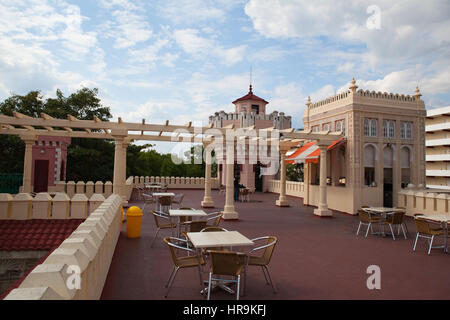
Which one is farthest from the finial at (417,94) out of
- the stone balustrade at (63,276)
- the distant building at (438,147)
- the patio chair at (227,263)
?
the distant building at (438,147)

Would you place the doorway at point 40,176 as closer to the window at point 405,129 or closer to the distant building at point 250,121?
the distant building at point 250,121

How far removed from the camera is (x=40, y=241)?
312 inches

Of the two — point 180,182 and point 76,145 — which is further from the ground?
point 76,145

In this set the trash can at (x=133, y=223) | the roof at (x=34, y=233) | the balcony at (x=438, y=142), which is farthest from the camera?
the balcony at (x=438, y=142)

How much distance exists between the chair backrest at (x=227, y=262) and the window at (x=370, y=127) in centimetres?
1124

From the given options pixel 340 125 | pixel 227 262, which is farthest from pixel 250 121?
pixel 227 262

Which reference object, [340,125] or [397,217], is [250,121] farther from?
[397,217]

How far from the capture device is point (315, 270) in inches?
224

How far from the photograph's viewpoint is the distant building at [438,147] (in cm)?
4134

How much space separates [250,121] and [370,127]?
14.2 m

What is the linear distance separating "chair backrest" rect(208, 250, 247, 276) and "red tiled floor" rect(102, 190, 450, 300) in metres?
0.56

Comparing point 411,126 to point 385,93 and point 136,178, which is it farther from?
point 136,178

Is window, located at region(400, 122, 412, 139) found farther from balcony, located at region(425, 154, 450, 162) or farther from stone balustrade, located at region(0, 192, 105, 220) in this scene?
balcony, located at region(425, 154, 450, 162)
